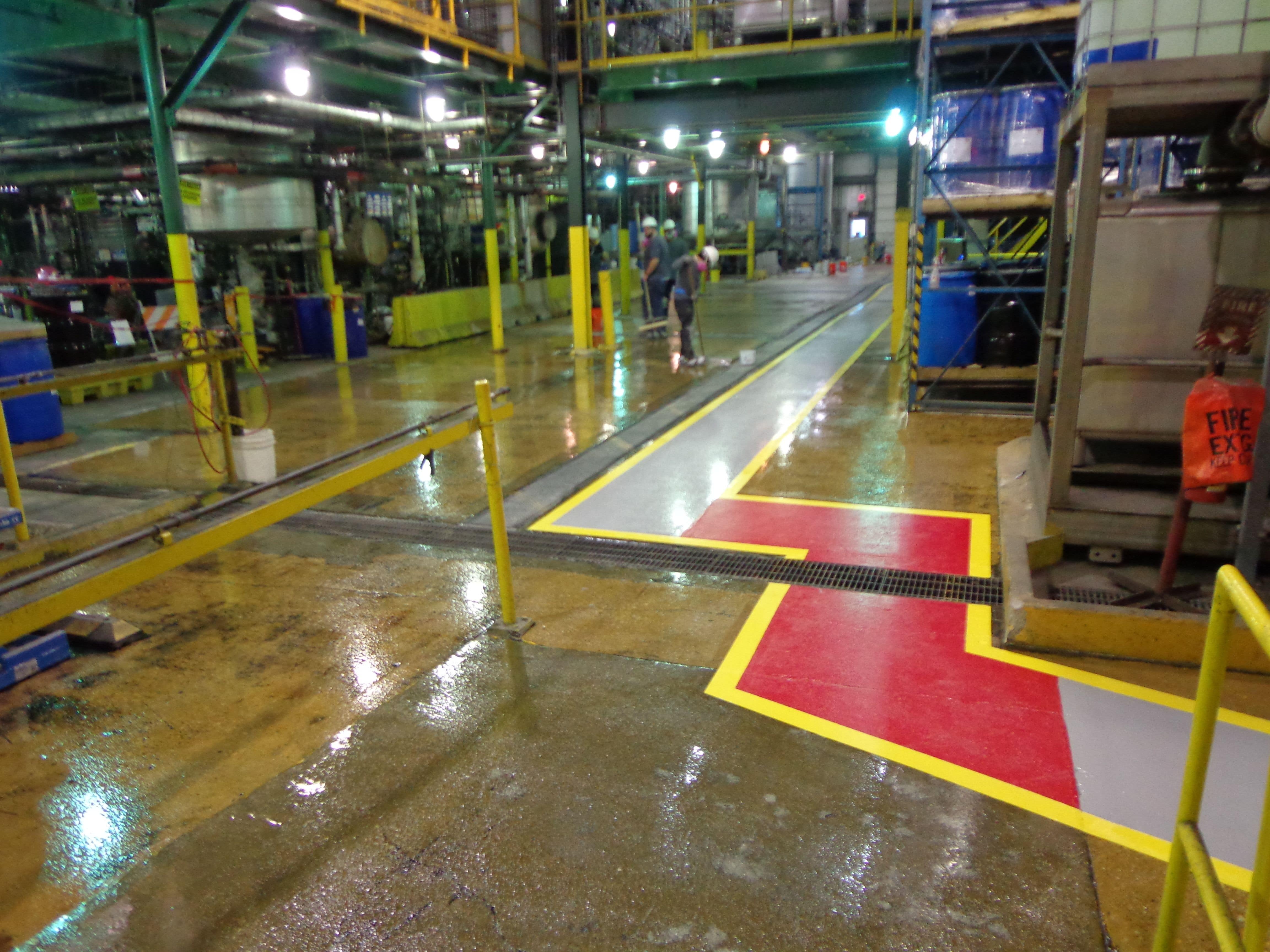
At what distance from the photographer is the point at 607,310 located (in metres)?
14.6

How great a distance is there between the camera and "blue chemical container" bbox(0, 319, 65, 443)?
26.7ft

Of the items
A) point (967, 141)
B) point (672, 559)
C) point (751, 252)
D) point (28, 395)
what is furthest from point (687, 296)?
point (751, 252)

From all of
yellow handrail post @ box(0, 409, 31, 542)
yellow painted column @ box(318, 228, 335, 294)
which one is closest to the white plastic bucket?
yellow handrail post @ box(0, 409, 31, 542)

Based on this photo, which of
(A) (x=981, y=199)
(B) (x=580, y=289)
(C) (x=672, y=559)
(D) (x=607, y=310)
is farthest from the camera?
(D) (x=607, y=310)

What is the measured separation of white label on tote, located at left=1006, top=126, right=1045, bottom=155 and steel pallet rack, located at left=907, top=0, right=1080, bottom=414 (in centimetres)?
17

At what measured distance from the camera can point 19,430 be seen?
8555mm

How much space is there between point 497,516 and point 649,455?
12.9ft

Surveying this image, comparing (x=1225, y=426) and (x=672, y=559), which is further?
(x=672, y=559)

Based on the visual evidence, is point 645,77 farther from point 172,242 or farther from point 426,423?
point 426,423

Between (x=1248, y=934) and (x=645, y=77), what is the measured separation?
1326 cm

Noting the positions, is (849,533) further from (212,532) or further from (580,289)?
(580,289)

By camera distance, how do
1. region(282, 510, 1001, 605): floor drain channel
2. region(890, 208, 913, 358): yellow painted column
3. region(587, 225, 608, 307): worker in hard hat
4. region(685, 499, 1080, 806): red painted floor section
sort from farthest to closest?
region(587, 225, 608, 307): worker in hard hat < region(890, 208, 913, 358): yellow painted column < region(282, 510, 1001, 605): floor drain channel < region(685, 499, 1080, 806): red painted floor section

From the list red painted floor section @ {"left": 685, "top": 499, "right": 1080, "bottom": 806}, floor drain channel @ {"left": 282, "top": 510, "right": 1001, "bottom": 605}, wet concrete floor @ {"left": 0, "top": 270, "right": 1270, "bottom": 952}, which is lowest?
wet concrete floor @ {"left": 0, "top": 270, "right": 1270, "bottom": 952}

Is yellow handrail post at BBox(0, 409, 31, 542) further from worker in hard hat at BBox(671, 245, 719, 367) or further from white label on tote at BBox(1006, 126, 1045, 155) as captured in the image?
white label on tote at BBox(1006, 126, 1045, 155)
